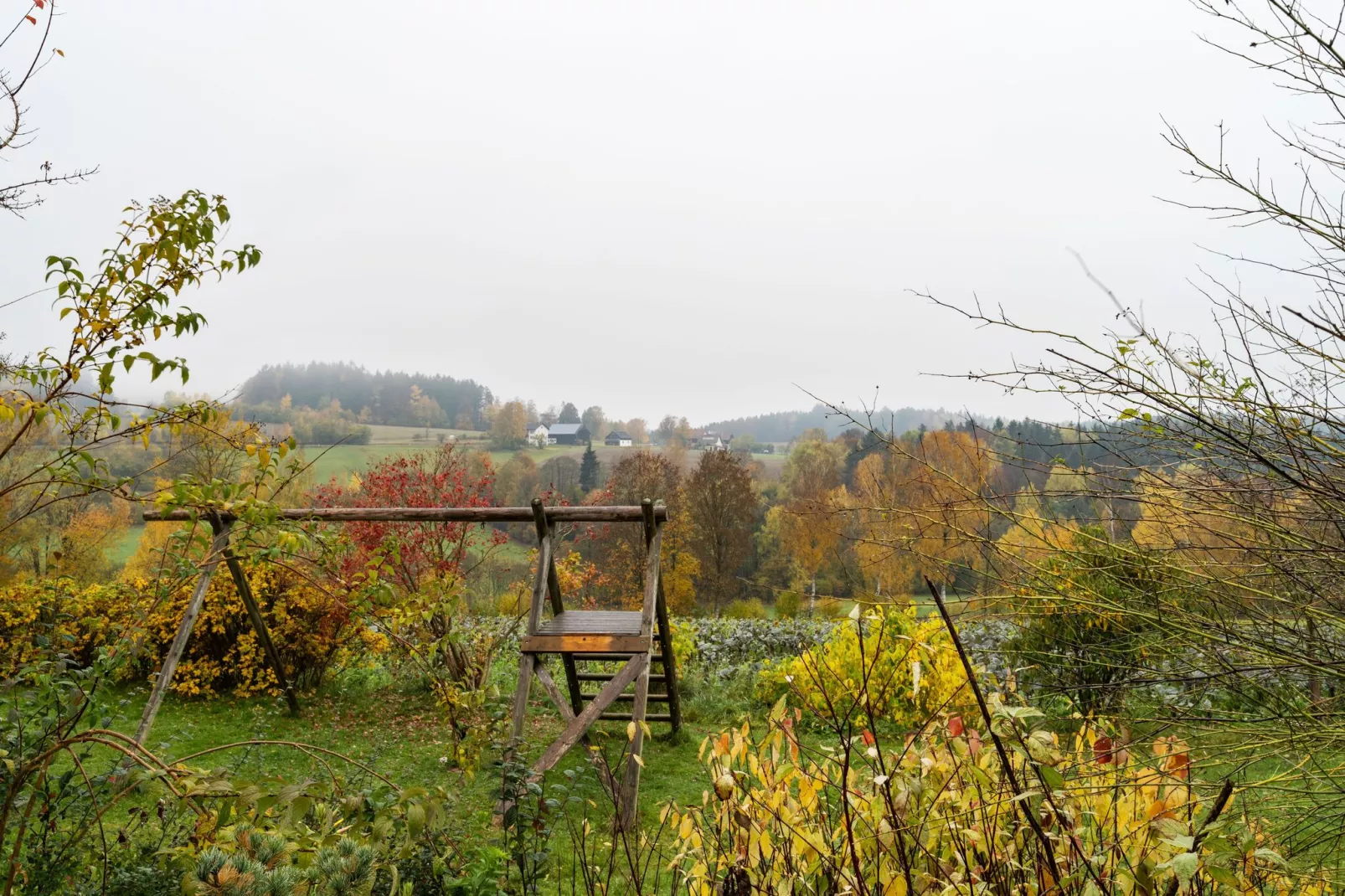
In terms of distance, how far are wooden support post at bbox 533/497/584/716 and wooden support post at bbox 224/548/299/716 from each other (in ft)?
7.88

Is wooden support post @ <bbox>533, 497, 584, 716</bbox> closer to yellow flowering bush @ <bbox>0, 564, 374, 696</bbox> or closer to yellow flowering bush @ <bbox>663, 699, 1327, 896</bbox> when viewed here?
yellow flowering bush @ <bbox>0, 564, 374, 696</bbox>

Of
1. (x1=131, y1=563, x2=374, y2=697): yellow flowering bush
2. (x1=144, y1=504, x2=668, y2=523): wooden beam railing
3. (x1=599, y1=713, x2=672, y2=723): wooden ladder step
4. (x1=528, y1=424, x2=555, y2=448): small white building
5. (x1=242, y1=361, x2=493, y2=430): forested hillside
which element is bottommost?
(x1=599, y1=713, x2=672, y2=723): wooden ladder step

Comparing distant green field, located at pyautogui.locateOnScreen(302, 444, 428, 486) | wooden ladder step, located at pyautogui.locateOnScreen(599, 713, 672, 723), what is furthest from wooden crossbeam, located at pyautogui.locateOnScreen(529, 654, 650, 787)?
distant green field, located at pyautogui.locateOnScreen(302, 444, 428, 486)

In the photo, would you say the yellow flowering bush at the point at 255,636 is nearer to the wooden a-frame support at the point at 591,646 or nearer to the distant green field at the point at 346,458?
the wooden a-frame support at the point at 591,646

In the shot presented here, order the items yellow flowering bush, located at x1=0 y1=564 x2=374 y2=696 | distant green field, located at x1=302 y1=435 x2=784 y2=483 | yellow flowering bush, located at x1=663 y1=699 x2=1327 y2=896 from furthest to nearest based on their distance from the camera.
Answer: distant green field, located at x1=302 y1=435 x2=784 y2=483, yellow flowering bush, located at x1=0 y1=564 x2=374 y2=696, yellow flowering bush, located at x1=663 y1=699 x2=1327 y2=896

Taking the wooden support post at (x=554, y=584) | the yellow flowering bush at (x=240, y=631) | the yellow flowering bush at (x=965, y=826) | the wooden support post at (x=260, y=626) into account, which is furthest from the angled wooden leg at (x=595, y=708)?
the yellow flowering bush at (x=240, y=631)

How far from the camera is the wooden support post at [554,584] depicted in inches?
214

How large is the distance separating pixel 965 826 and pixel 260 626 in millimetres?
6632

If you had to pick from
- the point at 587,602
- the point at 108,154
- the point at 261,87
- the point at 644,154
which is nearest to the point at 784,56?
the point at 261,87

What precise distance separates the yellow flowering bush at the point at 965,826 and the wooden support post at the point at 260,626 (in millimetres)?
5321

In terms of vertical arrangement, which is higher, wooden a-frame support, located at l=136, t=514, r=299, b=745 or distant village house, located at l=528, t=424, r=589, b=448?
distant village house, located at l=528, t=424, r=589, b=448

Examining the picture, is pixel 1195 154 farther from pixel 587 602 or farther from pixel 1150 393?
pixel 587 602

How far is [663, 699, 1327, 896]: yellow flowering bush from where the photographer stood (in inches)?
47.9

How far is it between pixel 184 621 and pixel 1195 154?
675 cm
